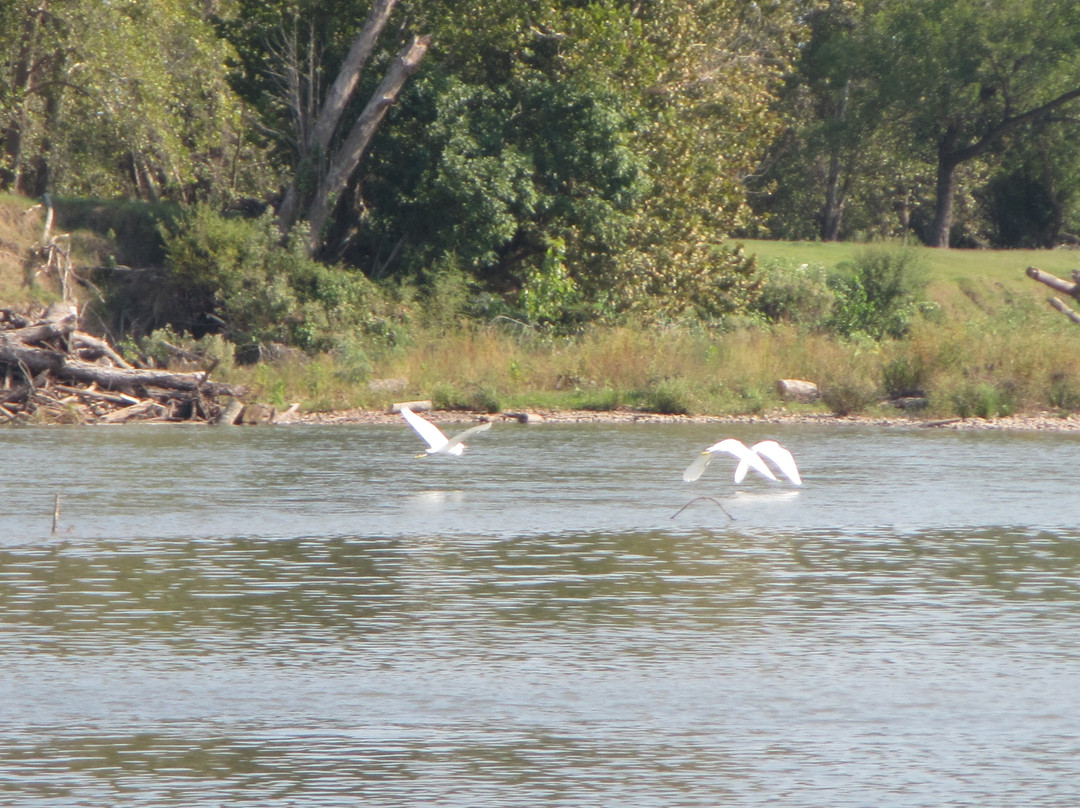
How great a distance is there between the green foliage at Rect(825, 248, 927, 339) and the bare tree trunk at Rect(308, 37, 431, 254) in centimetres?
1154

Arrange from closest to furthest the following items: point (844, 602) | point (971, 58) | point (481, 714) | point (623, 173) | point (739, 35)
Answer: point (481, 714)
point (844, 602)
point (623, 173)
point (739, 35)
point (971, 58)

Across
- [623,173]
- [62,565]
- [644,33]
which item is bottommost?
[62,565]

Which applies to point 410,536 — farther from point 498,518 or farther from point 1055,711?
point 1055,711

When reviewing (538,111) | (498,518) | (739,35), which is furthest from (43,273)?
(498,518)

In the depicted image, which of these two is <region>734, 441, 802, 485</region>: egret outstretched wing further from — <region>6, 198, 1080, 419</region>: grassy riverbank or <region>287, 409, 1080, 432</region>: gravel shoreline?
<region>6, 198, 1080, 419</region>: grassy riverbank

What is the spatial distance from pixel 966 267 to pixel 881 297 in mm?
11203

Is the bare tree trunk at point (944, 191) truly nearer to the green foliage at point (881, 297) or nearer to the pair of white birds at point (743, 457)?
the green foliage at point (881, 297)

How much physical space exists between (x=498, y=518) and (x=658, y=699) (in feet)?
22.9

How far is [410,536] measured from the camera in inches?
544

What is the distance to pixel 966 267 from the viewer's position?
1976 inches

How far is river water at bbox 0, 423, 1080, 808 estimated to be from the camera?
22.6 feet

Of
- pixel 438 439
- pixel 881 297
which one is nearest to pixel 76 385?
pixel 438 439

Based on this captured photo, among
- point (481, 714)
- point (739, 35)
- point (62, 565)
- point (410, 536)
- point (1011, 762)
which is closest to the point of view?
point (1011, 762)

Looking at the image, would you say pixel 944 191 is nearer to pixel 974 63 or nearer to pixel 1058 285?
pixel 974 63
